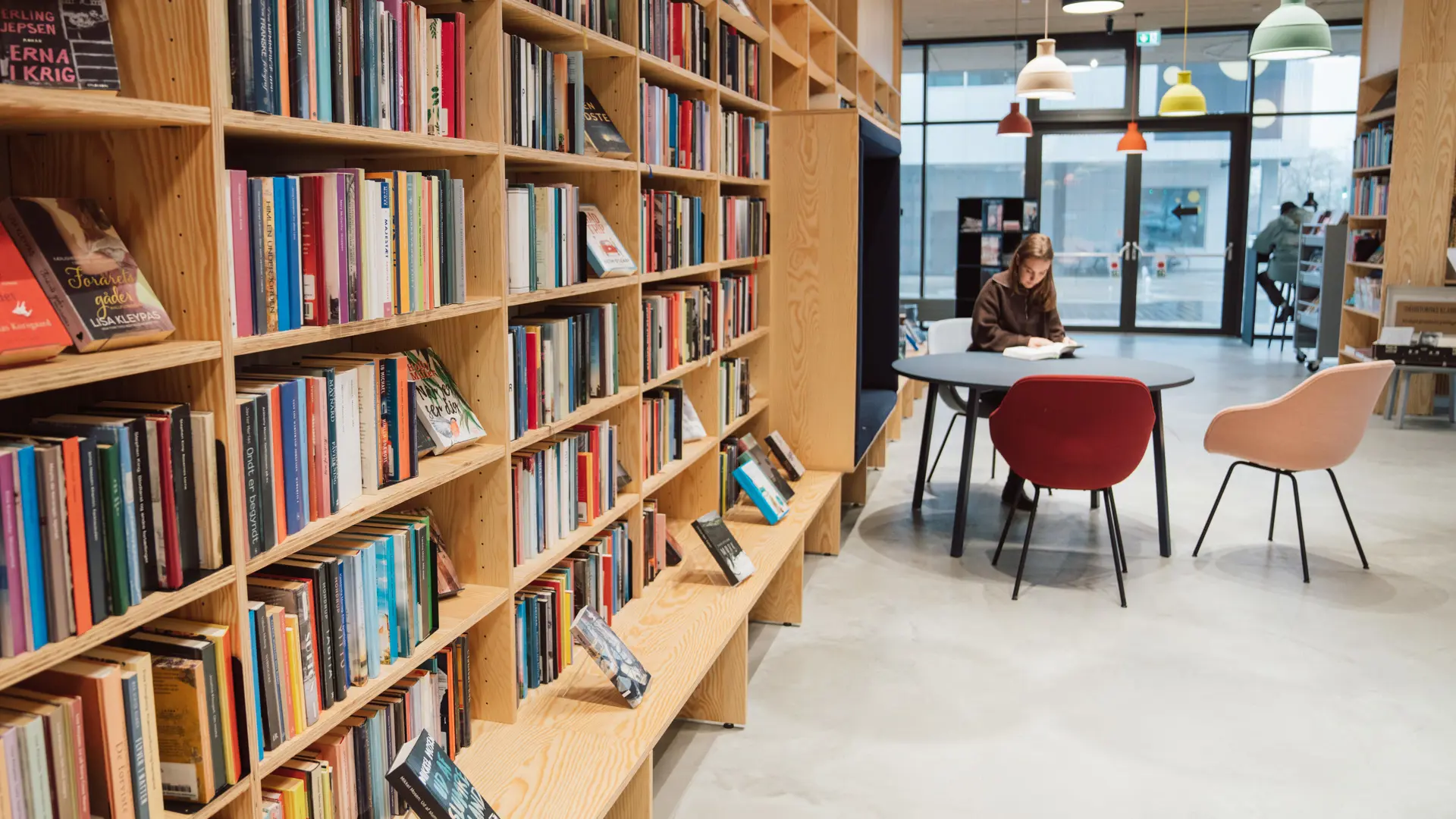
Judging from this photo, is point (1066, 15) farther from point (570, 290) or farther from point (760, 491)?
point (570, 290)

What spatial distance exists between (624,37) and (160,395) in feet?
6.41

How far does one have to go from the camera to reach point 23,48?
55.5 inches

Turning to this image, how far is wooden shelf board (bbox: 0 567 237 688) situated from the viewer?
1356mm

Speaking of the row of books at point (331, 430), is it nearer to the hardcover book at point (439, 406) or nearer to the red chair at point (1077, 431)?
the hardcover book at point (439, 406)

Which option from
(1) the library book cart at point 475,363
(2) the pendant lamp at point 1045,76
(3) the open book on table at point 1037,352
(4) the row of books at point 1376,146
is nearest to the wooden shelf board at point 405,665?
(1) the library book cart at point 475,363

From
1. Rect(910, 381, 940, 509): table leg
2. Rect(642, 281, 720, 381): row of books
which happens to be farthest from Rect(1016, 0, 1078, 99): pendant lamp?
Rect(642, 281, 720, 381): row of books

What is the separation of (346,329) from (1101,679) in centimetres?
271

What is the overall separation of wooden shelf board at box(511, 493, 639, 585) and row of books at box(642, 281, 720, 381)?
0.41 metres

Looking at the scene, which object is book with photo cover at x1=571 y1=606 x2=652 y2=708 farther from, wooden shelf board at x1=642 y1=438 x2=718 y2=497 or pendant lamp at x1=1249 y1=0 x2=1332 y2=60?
pendant lamp at x1=1249 y1=0 x2=1332 y2=60

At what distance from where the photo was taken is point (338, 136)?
1895 millimetres

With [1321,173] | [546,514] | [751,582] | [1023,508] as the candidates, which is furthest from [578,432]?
[1321,173]

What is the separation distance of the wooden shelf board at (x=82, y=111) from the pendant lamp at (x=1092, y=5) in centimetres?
499

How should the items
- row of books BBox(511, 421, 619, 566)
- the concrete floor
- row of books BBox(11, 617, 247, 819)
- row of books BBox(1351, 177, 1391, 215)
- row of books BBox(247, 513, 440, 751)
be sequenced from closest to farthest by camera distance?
row of books BBox(11, 617, 247, 819) < row of books BBox(247, 513, 440, 751) < row of books BBox(511, 421, 619, 566) < the concrete floor < row of books BBox(1351, 177, 1391, 215)

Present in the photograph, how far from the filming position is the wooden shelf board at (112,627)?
136 centimetres
